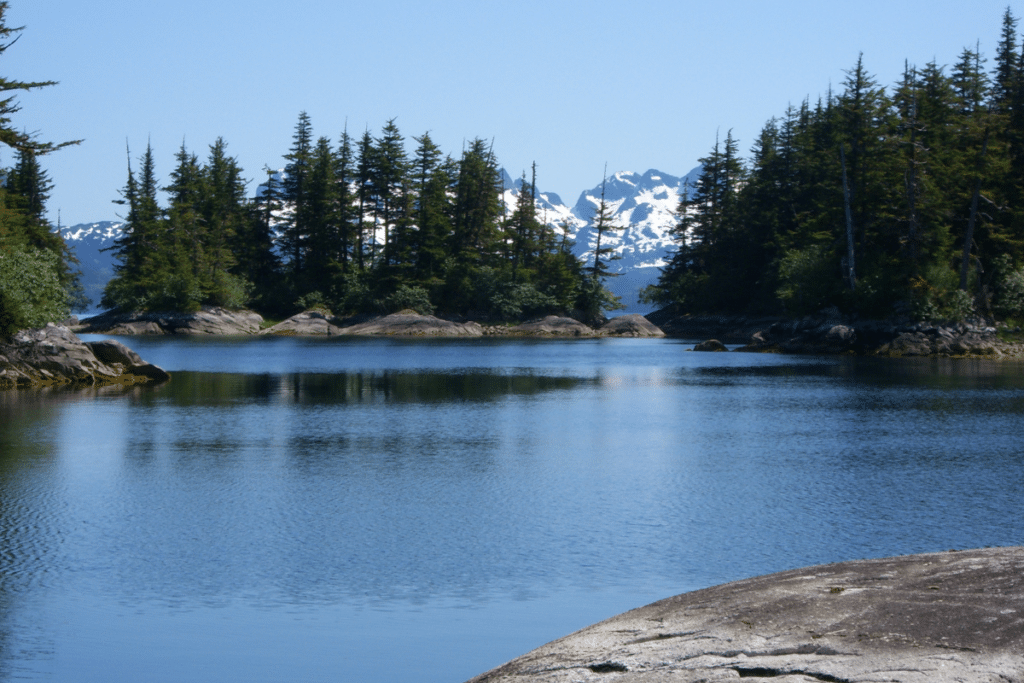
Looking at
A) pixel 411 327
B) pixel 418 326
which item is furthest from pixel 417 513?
pixel 411 327

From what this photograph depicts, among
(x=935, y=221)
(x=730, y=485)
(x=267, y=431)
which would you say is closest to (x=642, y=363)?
(x=935, y=221)

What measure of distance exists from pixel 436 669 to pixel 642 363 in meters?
46.9

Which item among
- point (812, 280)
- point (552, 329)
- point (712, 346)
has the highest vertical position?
point (812, 280)

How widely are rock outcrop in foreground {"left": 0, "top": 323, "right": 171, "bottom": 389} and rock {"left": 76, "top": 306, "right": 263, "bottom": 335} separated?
52641mm

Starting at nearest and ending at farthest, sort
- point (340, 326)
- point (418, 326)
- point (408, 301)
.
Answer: point (418, 326)
point (340, 326)
point (408, 301)

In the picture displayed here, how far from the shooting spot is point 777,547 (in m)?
12.5

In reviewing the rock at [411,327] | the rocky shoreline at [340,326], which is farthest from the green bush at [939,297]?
the rock at [411,327]

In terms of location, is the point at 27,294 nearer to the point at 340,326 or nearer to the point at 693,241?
the point at 340,326

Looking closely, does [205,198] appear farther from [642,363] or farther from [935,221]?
[935,221]

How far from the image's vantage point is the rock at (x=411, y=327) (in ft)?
302

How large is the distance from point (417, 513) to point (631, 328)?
83.0m

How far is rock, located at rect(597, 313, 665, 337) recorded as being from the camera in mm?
95875

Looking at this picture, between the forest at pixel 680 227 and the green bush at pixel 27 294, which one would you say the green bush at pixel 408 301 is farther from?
the green bush at pixel 27 294

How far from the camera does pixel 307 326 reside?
93000 mm
